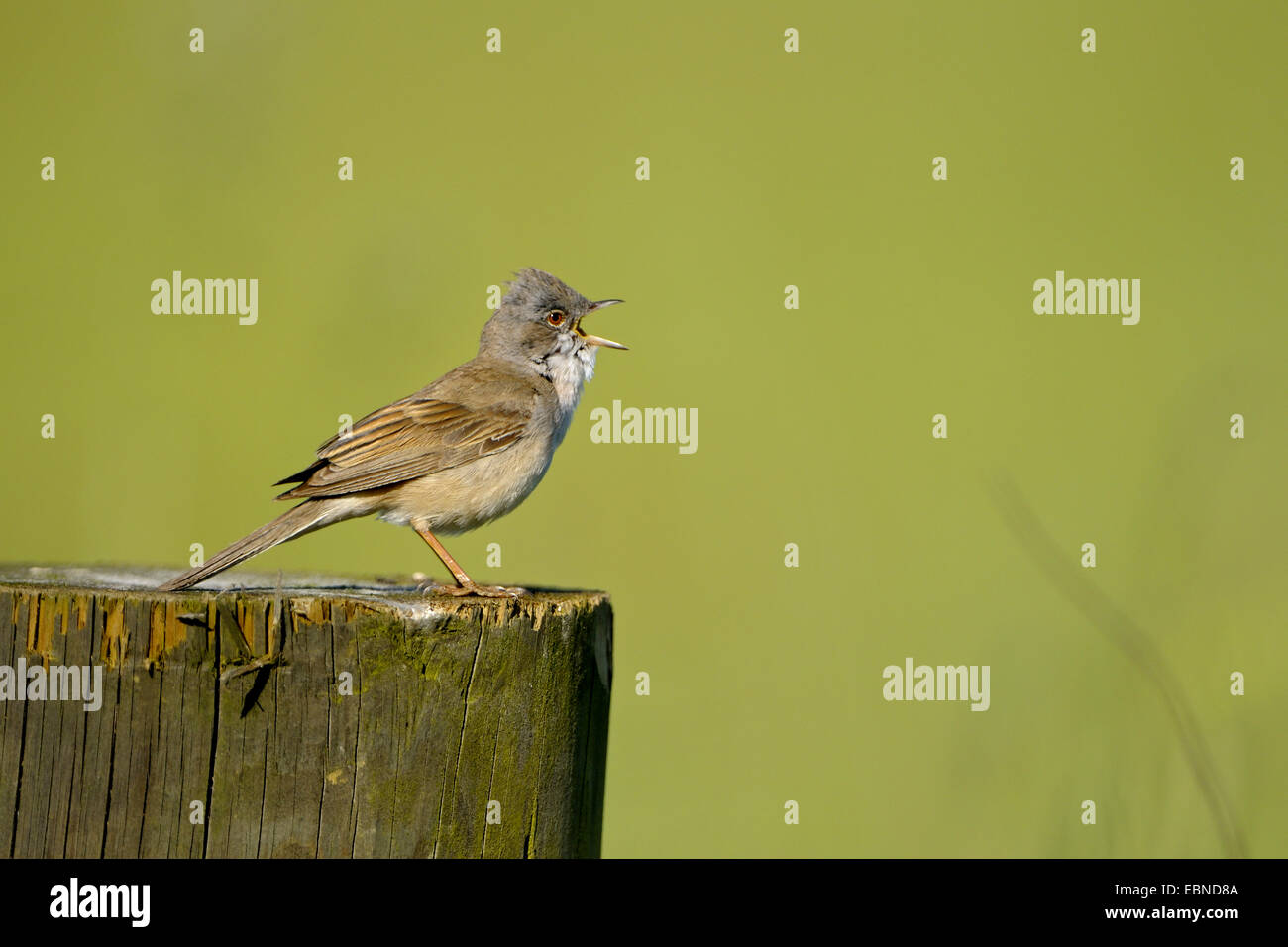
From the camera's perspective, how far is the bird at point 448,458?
5.24 metres

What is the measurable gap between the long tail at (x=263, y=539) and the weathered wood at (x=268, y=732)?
50cm

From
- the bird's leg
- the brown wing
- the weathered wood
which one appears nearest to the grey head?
the brown wing

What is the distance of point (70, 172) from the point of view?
384 inches

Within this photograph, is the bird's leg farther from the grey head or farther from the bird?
the grey head

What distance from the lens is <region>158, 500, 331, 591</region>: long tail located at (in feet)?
14.0

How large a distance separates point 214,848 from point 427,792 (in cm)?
55

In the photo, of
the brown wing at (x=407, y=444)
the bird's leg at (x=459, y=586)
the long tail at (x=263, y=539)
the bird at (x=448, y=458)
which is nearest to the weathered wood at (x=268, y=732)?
the long tail at (x=263, y=539)

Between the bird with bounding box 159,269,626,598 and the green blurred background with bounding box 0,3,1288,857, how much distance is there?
0.87m

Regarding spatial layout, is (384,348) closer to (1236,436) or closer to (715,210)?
(715,210)

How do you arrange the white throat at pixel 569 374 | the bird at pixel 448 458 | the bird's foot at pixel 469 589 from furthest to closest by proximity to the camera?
the white throat at pixel 569 374
the bird at pixel 448 458
the bird's foot at pixel 469 589

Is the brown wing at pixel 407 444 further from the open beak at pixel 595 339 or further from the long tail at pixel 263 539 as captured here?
the open beak at pixel 595 339

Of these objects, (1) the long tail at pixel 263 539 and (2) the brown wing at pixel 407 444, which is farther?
(2) the brown wing at pixel 407 444
